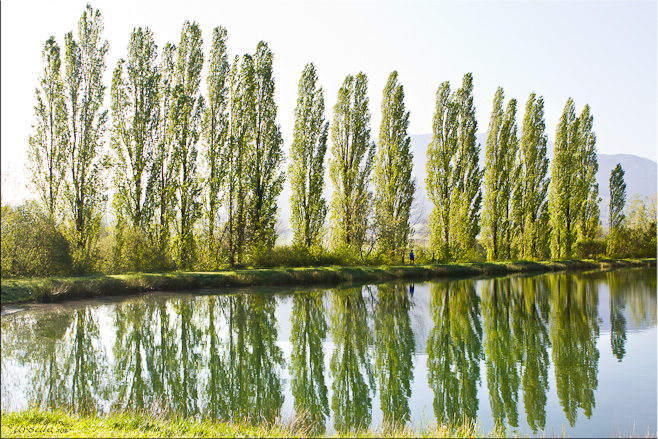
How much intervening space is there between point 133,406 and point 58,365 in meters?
3.14

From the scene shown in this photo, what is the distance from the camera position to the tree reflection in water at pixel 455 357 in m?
6.54

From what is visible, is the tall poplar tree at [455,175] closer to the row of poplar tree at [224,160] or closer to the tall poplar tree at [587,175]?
the row of poplar tree at [224,160]

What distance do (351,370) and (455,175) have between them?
26266 millimetres

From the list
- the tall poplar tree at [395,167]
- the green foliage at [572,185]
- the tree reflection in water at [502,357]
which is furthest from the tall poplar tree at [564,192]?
the tree reflection in water at [502,357]

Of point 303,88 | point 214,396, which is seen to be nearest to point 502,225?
point 303,88

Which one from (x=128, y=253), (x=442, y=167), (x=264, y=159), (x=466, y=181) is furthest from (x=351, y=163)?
(x=128, y=253)

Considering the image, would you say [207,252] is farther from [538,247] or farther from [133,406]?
[538,247]

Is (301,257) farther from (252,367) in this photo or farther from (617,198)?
(617,198)

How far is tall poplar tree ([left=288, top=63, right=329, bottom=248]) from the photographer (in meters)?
26.0

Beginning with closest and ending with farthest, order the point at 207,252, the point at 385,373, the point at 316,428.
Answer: the point at 316,428 < the point at 385,373 < the point at 207,252

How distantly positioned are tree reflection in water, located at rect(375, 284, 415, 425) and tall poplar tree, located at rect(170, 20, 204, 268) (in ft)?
35.8

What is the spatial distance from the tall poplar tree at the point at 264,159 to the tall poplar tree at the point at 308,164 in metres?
1.57

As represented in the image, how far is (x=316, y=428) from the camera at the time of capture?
217 inches

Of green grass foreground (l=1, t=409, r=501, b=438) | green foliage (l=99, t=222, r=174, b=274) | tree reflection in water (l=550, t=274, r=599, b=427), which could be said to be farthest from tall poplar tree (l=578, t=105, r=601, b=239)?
green grass foreground (l=1, t=409, r=501, b=438)
